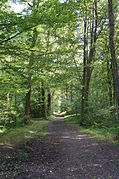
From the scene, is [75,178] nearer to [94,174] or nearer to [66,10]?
[94,174]

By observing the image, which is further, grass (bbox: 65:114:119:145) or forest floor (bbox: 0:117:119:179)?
grass (bbox: 65:114:119:145)

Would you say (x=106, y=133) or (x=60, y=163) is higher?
(x=60, y=163)

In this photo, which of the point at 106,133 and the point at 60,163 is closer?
the point at 60,163

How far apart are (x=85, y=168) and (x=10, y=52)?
496cm

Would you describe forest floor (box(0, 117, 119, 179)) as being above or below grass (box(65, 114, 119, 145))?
above

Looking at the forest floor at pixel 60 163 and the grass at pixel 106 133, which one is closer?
the forest floor at pixel 60 163

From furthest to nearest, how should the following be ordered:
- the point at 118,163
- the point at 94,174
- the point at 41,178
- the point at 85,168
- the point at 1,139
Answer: the point at 1,139, the point at 118,163, the point at 85,168, the point at 94,174, the point at 41,178

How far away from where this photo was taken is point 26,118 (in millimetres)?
14766

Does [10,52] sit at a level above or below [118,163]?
above

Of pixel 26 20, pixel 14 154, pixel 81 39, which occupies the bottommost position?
pixel 14 154

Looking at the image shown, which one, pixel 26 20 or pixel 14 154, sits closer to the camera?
pixel 26 20

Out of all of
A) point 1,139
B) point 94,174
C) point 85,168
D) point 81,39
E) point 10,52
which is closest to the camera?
point 94,174

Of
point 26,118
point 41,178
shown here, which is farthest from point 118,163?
point 26,118

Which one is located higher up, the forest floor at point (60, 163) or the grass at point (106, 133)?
the forest floor at point (60, 163)
